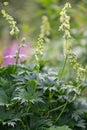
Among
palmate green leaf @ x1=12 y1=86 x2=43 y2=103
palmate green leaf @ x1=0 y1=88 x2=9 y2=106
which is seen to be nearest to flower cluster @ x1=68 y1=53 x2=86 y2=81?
palmate green leaf @ x1=12 y1=86 x2=43 y2=103

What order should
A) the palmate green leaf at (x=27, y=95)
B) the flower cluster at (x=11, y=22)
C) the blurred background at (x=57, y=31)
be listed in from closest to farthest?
the palmate green leaf at (x=27, y=95) → the flower cluster at (x=11, y=22) → the blurred background at (x=57, y=31)

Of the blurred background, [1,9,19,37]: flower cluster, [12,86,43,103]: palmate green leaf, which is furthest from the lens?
the blurred background

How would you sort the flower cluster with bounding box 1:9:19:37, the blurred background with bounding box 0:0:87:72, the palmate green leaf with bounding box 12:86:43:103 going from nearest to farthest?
the palmate green leaf with bounding box 12:86:43:103, the flower cluster with bounding box 1:9:19:37, the blurred background with bounding box 0:0:87:72

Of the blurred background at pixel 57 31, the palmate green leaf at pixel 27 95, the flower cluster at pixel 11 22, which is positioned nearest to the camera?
the palmate green leaf at pixel 27 95

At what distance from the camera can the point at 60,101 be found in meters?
1.86

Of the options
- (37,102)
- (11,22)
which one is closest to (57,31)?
(11,22)

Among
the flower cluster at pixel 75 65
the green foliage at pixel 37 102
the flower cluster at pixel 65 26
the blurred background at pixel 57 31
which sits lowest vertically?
the green foliage at pixel 37 102

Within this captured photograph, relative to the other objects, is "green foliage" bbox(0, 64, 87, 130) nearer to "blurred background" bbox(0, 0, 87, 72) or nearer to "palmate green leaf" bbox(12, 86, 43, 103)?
"palmate green leaf" bbox(12, 86, 43, 103)

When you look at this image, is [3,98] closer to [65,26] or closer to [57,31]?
[65,26]

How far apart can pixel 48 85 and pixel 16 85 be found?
14 cm

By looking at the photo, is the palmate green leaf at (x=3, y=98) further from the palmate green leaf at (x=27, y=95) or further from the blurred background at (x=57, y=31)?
the blurred background at (x=57, y=31)

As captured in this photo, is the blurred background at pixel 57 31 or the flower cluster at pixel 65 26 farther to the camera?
the blurred background at pixel 57 31

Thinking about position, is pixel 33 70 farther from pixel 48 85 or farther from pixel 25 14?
pixel 25 14

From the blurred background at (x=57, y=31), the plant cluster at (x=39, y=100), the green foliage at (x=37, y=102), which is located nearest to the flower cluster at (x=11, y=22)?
the plant cluster at (x=39, y=100)
